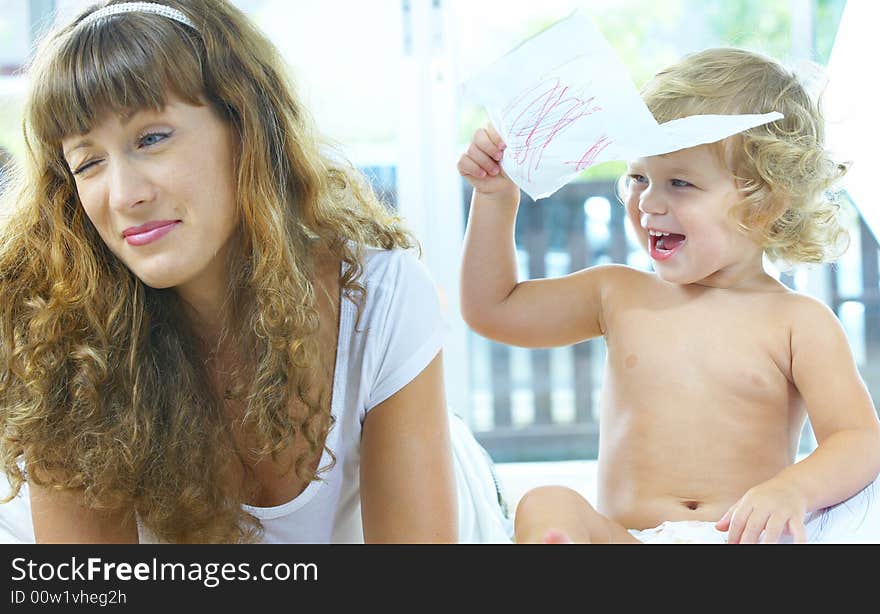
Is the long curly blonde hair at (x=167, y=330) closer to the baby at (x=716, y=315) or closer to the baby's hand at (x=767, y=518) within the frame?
the baby at (x=716, y=315)

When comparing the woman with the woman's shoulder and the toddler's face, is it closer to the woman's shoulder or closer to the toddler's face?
the woman's shoulder

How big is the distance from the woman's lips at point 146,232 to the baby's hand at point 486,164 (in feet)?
1.09

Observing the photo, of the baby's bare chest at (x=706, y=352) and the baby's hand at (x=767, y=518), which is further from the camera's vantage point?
the baby's bare chest at (x=706, y=352)

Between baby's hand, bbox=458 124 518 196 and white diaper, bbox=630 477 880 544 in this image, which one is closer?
white diaper, bbox=630 477 880 544

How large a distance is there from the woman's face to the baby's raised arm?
12.9 inches

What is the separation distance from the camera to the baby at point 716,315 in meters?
1.06

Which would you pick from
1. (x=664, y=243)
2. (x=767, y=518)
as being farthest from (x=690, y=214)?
(x=767, y=518)

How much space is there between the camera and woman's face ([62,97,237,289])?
93 cm

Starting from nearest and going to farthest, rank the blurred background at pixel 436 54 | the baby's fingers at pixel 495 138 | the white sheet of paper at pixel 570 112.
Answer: the white sheet of paper at pixel 570 112 < the baby's fingers at pixel 495 138 < the blurred background at pixel 436 54

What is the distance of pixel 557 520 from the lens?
85cm

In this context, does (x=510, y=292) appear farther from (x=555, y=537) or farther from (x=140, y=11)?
(x=140, y=11)

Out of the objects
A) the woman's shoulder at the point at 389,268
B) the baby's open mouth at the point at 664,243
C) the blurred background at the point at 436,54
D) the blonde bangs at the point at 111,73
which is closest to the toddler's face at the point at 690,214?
Result: the baby's open mouth at the point at 664,243

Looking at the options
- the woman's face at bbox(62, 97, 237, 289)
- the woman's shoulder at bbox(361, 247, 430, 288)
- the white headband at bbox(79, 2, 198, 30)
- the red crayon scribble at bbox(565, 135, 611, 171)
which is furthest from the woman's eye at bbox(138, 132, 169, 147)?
the red crayon scribble at bbox(565, 135, 611, 171)
